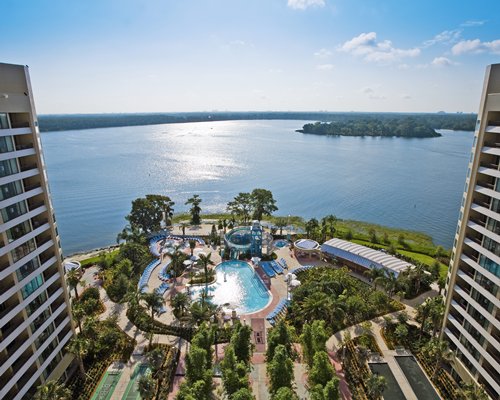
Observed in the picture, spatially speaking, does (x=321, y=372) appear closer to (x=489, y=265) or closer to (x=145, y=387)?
(x=145, y=387)

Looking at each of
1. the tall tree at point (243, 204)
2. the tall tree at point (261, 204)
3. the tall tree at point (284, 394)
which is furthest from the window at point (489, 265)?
the tall tree at point (243, 204)

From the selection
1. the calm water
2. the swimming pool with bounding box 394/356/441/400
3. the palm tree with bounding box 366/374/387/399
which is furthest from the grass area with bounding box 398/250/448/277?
the palm tree with bounding box 366/374/387/399

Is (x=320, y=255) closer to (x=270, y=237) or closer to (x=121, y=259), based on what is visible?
(x=270, y=237)

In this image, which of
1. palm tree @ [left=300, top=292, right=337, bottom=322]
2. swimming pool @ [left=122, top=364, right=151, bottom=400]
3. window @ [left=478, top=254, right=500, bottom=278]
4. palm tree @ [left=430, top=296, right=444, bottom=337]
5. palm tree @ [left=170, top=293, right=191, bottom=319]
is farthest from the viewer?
palm tree @ [left=170, top=293, right=191, bottom=319]

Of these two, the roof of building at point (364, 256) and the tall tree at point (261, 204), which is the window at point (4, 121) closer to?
the roof of building at point (364, 256)

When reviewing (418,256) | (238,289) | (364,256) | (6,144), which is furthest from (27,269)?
(418,256)

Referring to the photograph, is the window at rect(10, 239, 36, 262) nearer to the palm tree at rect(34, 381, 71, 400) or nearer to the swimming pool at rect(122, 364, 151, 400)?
the palm tree at rect(34, 381, 71, 400)

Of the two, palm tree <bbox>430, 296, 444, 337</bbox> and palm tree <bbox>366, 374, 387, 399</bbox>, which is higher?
palm tree <bbox>430, 296, 444, 337</bbox>
